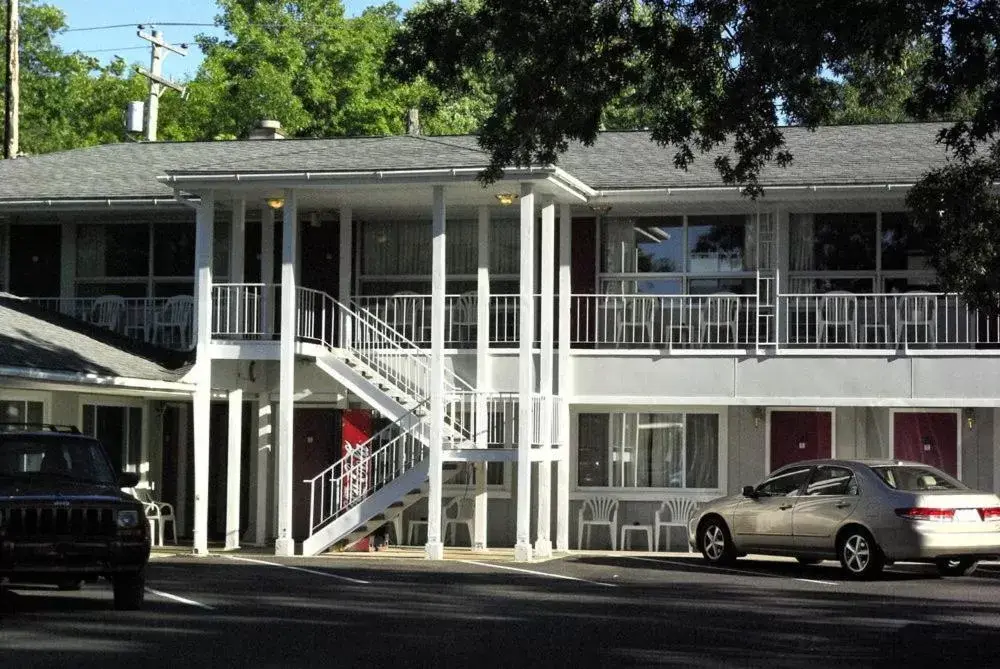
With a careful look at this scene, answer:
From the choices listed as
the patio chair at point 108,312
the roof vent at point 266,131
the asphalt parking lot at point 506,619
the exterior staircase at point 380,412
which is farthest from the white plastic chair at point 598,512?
the roof vent at point 266,131

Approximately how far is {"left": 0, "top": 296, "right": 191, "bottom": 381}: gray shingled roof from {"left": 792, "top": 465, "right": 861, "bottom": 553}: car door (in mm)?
9167

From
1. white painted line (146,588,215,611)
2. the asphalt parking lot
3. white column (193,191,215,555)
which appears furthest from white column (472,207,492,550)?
white painted line (146,588,215,611)

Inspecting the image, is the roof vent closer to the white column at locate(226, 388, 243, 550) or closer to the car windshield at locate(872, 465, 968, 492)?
the white column at locate(226, 388, 243, 550)

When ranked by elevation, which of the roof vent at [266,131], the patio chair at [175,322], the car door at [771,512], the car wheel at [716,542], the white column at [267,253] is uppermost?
the roof vent at [266,131]

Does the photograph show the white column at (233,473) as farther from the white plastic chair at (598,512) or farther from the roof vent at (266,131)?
the roof vent at (266,131)

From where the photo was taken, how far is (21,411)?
2345 cm

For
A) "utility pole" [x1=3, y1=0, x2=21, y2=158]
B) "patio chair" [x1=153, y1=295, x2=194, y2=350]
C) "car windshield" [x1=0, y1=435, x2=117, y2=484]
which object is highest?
Result: "utility pole" [x1=3, y1=0, x2=21, y2=158]

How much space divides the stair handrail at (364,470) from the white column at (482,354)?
1058mm

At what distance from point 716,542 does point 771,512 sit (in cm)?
130

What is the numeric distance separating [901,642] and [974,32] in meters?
5.43

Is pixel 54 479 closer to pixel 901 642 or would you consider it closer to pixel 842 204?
pixel 901 642

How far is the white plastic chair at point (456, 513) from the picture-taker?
26281mm

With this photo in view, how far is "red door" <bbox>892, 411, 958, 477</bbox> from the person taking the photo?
25.6m

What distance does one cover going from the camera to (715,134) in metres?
17.2
